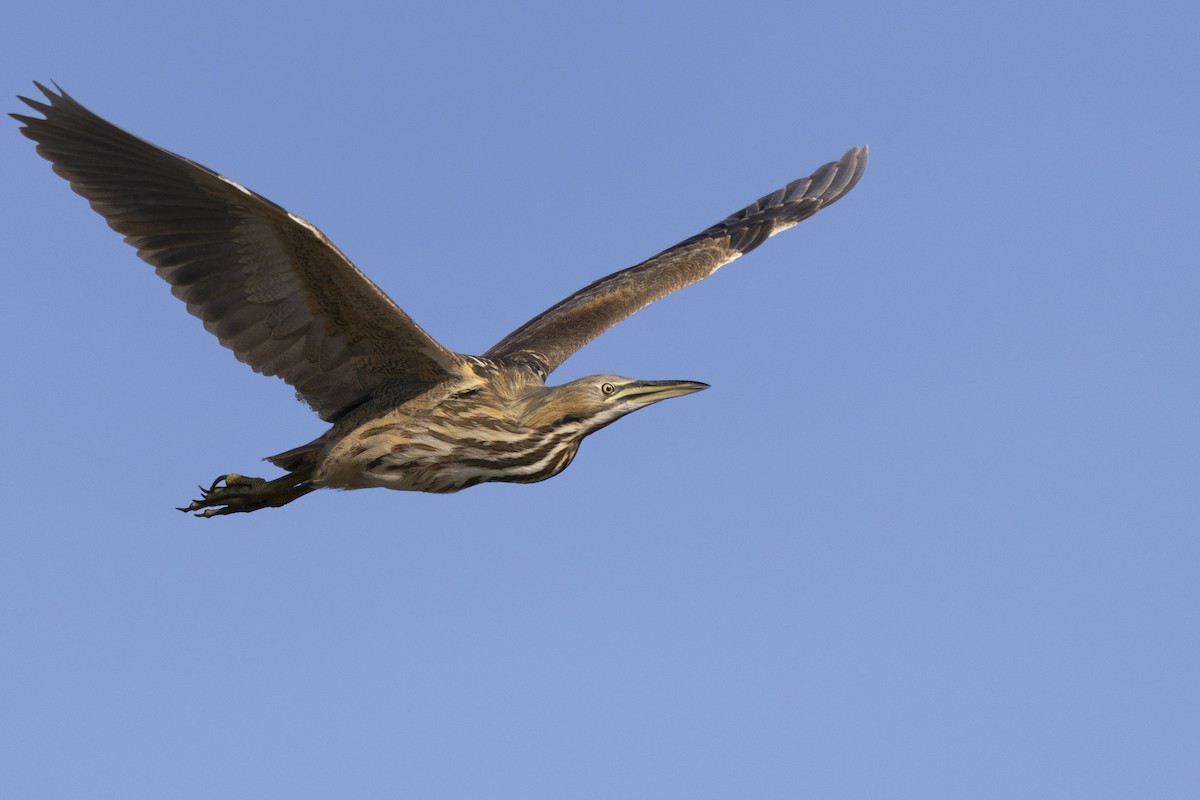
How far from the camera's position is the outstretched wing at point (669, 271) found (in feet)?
30.5

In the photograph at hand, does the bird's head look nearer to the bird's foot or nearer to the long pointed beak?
the long pointed beak

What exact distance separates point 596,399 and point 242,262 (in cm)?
182

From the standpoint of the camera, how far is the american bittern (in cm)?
692

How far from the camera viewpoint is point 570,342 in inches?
362

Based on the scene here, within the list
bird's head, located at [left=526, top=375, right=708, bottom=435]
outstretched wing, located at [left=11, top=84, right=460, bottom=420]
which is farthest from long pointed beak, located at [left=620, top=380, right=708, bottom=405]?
outstretched wing, located at [left=11, top=84, right=460, bottom=420]

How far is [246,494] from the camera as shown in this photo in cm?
797

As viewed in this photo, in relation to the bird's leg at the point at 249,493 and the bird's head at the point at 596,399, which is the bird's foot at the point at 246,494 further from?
the bird's head at the point at 596,399

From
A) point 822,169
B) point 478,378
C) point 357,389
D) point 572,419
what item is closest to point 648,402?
point 572,419

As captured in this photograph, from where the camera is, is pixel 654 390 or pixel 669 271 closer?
pixel 654 390

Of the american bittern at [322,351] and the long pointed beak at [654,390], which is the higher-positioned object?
the american bittern at [322,351]

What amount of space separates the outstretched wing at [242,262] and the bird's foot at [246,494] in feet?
2.29

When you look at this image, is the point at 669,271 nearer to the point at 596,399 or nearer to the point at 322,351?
the point at 596,399

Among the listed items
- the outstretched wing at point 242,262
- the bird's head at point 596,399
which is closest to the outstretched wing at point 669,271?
the bird's head at point 596,399

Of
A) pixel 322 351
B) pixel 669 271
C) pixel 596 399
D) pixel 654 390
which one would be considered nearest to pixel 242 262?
pixel 322 351
